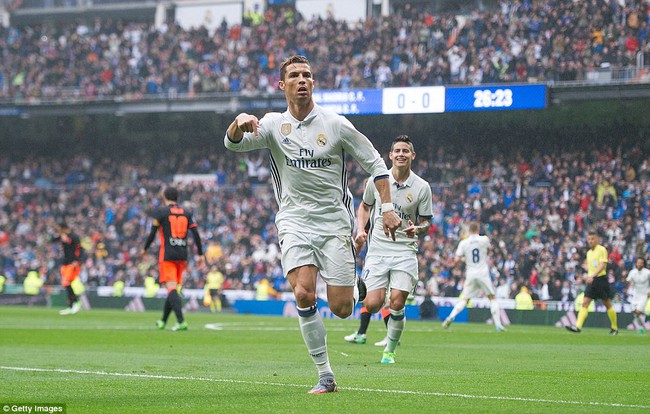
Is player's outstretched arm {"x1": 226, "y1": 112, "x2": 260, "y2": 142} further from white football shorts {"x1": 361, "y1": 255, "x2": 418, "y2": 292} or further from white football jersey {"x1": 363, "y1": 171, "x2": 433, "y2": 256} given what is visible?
white football shorts {"x1": 361, "y1": 255, "x2": 418, "y2": 292}

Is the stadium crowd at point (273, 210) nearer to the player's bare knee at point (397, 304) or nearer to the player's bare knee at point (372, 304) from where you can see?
the player's bare knee at point (372, 304)

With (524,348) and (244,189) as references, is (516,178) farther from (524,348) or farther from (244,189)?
(524,348)

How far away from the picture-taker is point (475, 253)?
77.5 feet

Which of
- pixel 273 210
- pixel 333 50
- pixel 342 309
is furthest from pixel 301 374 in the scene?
pixel 333 50

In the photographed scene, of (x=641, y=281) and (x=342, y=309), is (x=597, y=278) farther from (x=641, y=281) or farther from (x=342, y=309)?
(x=342, y=309)

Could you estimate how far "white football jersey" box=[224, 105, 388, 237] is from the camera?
853cm

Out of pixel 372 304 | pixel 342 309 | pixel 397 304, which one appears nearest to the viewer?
pixel 342 309

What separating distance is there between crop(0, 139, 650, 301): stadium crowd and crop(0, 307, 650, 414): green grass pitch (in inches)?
513

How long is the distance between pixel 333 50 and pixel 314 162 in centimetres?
3249

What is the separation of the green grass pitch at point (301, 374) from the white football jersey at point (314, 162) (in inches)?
54.9

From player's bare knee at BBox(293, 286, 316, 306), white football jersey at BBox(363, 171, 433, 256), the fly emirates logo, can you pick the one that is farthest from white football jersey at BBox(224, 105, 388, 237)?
white football jersey at BBox(363, 171, 433, 256)

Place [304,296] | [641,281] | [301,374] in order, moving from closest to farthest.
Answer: [304,296]
[301,374]
[641,281]

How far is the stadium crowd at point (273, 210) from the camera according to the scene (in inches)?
1276

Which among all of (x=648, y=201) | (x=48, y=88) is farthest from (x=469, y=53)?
(x=48, y=88)
